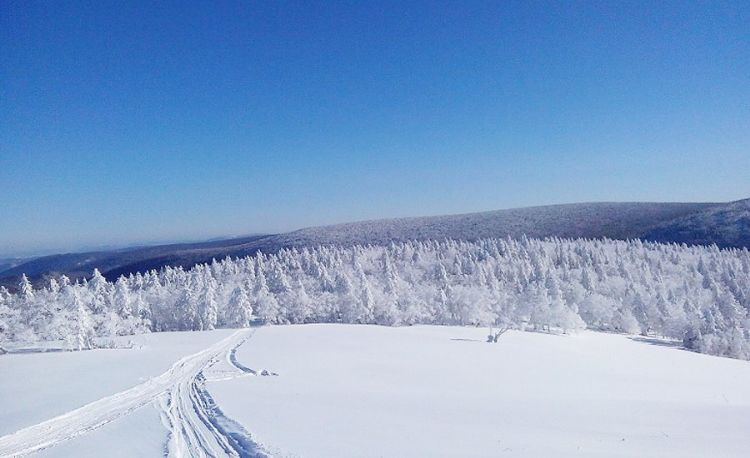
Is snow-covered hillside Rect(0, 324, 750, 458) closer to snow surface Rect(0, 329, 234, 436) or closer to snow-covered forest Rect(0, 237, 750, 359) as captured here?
snow surface Rect(0, 329, 234, 436)

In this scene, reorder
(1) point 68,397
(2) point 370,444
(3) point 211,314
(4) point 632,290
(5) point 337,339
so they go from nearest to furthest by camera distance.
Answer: (2) point 370,444 → (1) point 68,397 → (5) point 337,339 → (3) point 211,314 → (4) point 632,290

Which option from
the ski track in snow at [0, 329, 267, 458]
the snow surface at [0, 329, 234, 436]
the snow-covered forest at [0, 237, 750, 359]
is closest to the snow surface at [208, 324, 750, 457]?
the ski track in snow at [0, 329, 267, 458]

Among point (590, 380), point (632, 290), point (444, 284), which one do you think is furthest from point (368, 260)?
point (590, 380)

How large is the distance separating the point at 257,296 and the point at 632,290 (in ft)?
271

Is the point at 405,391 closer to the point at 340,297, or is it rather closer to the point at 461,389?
the point at 461,389

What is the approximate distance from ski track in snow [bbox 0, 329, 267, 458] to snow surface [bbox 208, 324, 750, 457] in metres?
0.82

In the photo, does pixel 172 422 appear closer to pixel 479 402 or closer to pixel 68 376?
pixel 479 402

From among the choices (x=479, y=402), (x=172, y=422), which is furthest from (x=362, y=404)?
(x=172, y=422)

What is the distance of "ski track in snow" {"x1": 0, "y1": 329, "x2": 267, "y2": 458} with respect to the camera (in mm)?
15141

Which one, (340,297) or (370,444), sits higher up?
(370,444)

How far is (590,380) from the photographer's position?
34.8 m

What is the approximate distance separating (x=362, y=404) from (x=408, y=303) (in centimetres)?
6693

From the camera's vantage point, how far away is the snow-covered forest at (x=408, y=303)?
5931cm

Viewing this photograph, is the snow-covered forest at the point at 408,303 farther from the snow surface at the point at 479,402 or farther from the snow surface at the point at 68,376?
the snow surface at the point at 479,402
